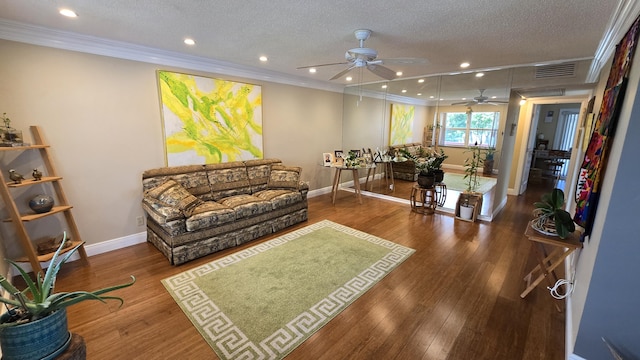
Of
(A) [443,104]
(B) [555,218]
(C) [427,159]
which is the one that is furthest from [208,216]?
(A) [443,104]

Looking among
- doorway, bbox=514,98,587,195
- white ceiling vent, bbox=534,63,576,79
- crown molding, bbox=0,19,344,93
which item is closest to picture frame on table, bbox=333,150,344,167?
crown molding, bbox=0,19,344,93

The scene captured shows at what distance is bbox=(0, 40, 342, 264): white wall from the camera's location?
2.65m

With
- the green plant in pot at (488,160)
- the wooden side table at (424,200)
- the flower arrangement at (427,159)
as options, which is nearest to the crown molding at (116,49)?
the flower arrangement at (427,159)

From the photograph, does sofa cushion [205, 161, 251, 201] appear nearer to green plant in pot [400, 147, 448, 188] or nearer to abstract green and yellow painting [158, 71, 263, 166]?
abstract green and yellow painting [158, 71, 263, 166]

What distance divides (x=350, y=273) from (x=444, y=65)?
3368mm

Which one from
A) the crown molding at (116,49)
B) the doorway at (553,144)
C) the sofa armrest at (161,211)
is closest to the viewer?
the crown molding at (116,49)

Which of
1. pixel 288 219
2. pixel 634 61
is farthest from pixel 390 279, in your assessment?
pixel 634 61

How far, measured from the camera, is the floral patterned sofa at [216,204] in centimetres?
303

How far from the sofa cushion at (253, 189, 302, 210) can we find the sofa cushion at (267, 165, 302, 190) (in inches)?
3.9

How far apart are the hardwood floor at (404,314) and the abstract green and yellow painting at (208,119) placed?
152 cm

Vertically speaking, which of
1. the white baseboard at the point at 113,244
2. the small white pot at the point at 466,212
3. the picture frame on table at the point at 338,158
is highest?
the picture frame on table at the point at 338,158

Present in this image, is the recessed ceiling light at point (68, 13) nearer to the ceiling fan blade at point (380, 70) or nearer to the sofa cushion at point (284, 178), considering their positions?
the ceiling fan blade at point (380, 70)

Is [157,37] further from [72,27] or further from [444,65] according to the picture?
[444,65]

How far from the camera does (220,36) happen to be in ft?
9.14
